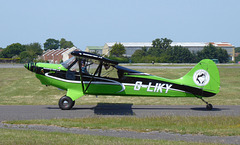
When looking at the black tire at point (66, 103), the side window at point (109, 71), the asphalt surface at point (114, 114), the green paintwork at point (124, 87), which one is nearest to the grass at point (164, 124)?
the asphalt surface at point (114, 114)

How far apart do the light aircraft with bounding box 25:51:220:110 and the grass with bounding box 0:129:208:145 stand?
5.26m

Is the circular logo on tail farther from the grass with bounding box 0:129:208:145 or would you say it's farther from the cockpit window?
the grass with bounding box 0:129:208:145

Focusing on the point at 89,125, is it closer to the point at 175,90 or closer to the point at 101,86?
the point at 101,86

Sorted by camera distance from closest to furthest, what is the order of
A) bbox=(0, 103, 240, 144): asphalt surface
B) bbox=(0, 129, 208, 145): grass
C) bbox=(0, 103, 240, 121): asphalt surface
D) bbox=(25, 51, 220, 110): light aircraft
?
bbox=(0, 129, 208, 145): grass → bbox=(0, 103, 240, 144): asphalt surface → bbox=(0, 103, 240, 121): asphalt surface → bbox=(25, 51, 220, 110): light aircraft

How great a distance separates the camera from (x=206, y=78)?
13875mm

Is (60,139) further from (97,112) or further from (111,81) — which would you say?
(111,81)

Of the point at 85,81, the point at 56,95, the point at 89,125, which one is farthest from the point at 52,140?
the point at 56,95

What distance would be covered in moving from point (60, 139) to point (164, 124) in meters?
3.98

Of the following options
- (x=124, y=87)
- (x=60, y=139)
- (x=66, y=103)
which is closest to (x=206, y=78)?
(x=124, y=87)

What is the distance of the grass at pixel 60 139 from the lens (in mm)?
7672

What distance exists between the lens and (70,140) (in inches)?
313

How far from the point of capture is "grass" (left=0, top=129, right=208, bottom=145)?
7672 millimetres

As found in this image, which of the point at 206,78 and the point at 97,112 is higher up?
the point at 206,78

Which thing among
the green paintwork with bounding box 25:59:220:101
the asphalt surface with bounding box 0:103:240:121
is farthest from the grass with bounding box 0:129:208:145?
the green paintwork with bounding box 25:59:220:101
